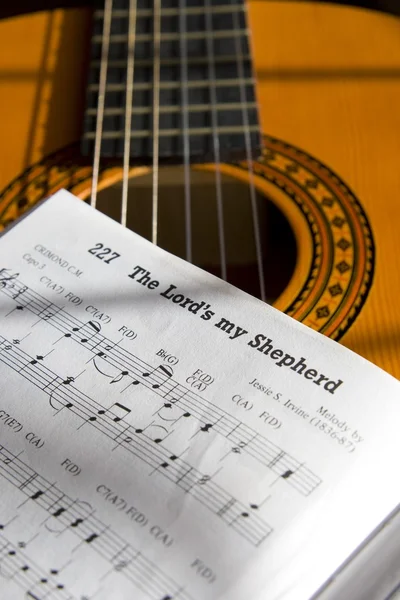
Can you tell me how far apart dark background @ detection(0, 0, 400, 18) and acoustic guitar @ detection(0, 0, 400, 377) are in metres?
0.04

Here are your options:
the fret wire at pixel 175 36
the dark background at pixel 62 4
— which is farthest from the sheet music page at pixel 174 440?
the dark background at pixel 62 4

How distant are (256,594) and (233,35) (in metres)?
0.67

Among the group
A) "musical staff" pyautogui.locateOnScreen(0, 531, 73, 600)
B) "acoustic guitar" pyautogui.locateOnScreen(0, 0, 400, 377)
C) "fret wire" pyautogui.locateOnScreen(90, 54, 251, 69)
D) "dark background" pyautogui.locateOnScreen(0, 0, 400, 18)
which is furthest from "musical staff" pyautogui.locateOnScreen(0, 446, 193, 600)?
"dark background" pyautogui.locateOnScreen(0, 0, 400, 18)

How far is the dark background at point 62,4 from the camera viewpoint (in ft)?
3.05

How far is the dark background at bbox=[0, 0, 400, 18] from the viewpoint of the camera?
3.05ft

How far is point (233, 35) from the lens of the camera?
88 cm

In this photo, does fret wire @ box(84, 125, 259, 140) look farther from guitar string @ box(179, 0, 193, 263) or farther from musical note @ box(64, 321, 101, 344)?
musical note @ box(64, 321, 101, 344)

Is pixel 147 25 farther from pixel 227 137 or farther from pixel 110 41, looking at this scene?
pixel 227 137

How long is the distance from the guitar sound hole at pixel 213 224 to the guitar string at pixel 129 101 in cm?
2

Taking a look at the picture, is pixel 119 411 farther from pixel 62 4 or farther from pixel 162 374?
pixel 62 4

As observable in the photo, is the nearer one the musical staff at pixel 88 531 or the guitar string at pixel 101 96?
the musical staff at pixel 88 531

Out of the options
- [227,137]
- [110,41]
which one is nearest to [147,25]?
[110,41]

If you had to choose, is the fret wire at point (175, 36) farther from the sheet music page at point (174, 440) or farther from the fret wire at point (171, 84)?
the sheet music page at point (174, 440)

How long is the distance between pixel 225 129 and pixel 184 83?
0.09 metres
